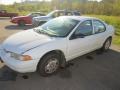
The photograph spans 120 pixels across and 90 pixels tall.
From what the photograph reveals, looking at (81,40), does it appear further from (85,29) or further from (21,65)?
(21,65)

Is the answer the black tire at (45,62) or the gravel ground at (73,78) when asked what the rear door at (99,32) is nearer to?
the gravel ground at (73,78)

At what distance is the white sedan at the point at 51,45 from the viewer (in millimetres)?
4000

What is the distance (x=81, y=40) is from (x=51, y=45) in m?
1.20

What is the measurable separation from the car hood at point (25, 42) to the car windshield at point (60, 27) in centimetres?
33

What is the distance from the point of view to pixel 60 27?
5.18 metres

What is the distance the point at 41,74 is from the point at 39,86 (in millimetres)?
421

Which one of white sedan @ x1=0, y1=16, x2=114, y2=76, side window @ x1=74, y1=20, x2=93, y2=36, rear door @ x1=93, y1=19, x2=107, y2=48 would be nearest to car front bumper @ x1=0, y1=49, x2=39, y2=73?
white sedan @ x1=0, y1=16, x2=114, y2=76

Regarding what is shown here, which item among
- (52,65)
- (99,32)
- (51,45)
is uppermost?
(51,45)

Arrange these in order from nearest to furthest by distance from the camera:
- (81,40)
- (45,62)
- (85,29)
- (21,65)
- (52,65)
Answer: (21,65) < (45,62) < (52,65) < (81,40) < (85,29)

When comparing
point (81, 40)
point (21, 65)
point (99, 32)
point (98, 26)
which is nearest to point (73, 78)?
point (81, 40)

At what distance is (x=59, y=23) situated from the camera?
5453 mm

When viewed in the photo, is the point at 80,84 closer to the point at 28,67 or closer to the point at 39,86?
the point at 39,86

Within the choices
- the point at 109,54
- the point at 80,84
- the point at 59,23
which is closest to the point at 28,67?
the point at 80,84

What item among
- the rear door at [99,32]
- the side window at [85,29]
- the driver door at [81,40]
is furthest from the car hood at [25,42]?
the rear door at [99,32]
